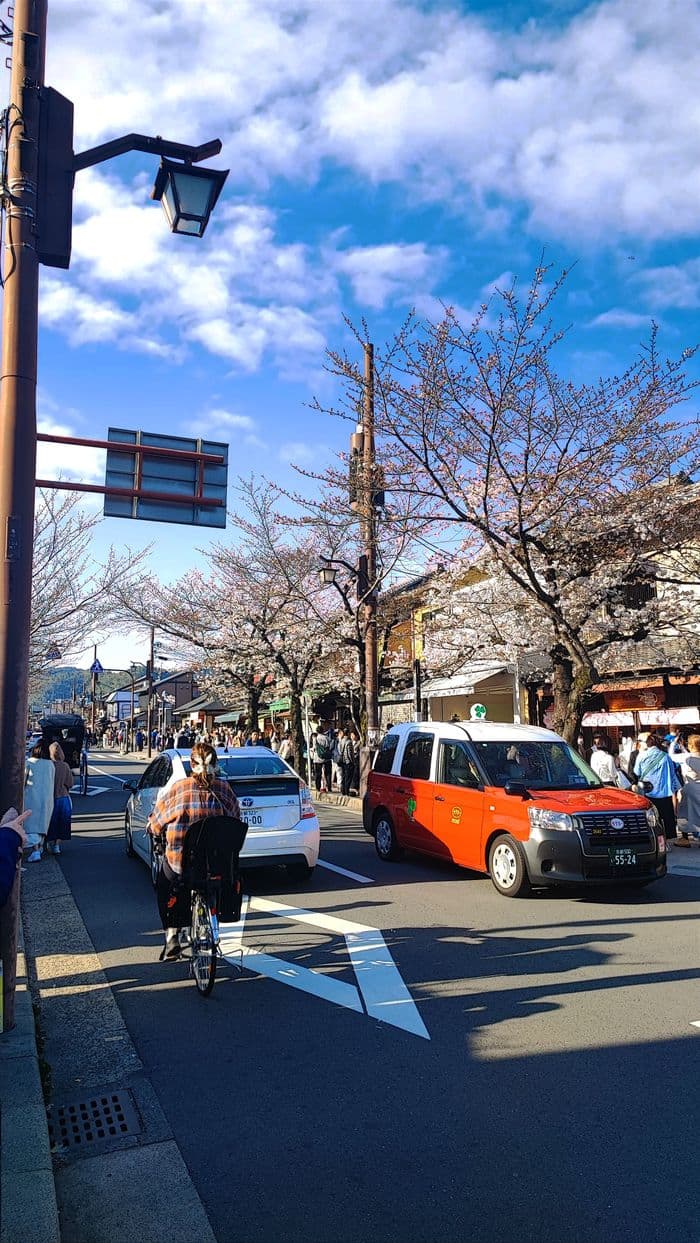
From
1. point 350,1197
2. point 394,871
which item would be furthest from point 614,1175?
point 394,871

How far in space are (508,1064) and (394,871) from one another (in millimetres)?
6167

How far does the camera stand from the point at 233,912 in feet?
20.0

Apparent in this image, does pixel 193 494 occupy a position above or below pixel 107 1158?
above

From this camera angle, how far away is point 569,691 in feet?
46.6

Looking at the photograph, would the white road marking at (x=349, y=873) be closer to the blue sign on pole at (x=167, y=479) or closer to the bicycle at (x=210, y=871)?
the bicycle at (x=210, y=871)

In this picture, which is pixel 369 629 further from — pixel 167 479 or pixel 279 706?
pixel 279 706

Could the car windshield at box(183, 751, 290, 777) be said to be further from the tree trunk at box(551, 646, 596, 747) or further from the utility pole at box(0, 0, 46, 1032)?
the tree trunk at box(551, 646, 596, 747)

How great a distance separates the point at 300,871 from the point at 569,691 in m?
6.32

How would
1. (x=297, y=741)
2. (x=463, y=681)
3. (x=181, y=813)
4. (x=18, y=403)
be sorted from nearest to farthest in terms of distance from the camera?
(x=18, y=403), (x=181, y=813), (x=297, y=741), (x=463, y=681)

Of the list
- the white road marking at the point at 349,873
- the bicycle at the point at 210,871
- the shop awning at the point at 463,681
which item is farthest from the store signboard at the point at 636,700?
the bicycle at the point at 210,871

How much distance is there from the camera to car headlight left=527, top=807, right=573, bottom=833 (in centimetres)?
837

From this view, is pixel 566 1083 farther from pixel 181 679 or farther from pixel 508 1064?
pixel 181 679

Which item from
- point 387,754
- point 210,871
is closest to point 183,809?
point 210,871

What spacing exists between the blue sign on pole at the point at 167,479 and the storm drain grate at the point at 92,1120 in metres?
4.97
